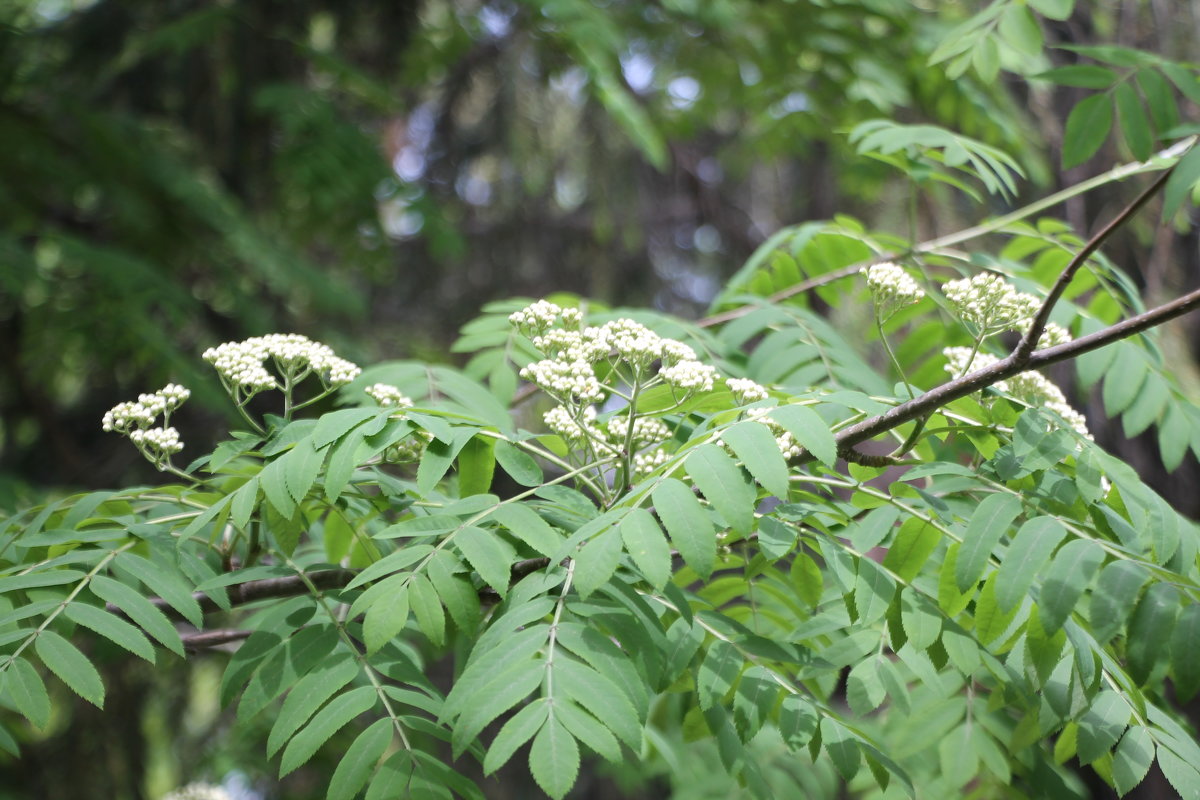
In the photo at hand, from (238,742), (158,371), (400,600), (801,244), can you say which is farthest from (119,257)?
(400,600)

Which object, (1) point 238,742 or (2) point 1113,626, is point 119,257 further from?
(2) point 1113,626

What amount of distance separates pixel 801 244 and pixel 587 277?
450 cm

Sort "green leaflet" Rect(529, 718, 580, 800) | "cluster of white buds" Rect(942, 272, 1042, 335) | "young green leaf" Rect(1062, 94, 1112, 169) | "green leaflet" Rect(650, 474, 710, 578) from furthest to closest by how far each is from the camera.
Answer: "young green leaf" Rect(1062, 94, 1112, 169)
"cluster of white buds" Rect(942, 272, 1042, 335)
"green leaflet" Rect(650, 474, 710, 578)
"green leaflet" Rect(529, 718, 580, 800)

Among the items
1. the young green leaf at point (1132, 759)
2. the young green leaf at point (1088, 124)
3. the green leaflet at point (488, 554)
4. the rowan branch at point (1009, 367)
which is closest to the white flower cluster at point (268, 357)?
the green leaflet at point (488, 554)

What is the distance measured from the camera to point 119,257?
3410mm

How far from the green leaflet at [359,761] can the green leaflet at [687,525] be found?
51cm

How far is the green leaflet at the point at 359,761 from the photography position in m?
1.27

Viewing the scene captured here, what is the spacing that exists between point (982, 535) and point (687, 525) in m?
0.43

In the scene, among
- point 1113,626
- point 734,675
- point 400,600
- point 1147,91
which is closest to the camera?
point 1113,626

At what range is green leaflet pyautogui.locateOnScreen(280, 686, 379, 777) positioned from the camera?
1.27m

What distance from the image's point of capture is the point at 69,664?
133cm

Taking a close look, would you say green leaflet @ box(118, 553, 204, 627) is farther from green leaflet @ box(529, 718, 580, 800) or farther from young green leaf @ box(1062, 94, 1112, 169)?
young green leaf @ box(1062, 94, 1112, 169)

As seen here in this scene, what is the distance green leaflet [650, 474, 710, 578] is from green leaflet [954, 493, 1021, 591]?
14.0 inches

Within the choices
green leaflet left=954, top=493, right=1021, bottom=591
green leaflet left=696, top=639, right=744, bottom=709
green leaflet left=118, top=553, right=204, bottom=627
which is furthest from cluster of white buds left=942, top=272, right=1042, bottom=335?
green leaflet left=118, top=553, right=204, bottom=627
